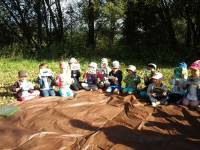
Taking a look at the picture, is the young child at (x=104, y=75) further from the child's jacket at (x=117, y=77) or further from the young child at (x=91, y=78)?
the child's jacket at (x=117, y=77)

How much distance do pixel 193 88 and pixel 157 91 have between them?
0.83 meters

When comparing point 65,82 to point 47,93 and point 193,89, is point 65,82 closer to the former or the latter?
point 47,93

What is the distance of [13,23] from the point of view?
2408cm

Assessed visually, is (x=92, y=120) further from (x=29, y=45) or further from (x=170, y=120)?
(x=29, y=45)

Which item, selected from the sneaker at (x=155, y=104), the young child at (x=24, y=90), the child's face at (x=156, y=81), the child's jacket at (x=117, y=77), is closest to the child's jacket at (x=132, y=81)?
the child's jacket at (x=117, y=77)

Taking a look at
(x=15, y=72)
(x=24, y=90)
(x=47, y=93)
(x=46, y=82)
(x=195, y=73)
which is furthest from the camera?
(x=15, y=72)

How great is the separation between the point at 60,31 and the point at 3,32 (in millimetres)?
3651

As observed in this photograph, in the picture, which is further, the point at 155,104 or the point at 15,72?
the point at 15,72

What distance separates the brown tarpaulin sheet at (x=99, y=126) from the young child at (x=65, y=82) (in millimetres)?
618

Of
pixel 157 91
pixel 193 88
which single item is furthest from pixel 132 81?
pixel 193 88

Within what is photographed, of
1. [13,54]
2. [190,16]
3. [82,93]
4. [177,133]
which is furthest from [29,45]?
[177,133]

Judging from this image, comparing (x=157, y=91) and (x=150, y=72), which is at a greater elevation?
(x=150, y=72)

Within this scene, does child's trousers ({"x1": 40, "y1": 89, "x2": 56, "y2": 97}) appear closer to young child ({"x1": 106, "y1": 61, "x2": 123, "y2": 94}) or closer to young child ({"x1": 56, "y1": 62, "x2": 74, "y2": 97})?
young child ({"x1": 56, "y1": 62, "x2": 74, "y2": 97})

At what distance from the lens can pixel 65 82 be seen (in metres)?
9.73
